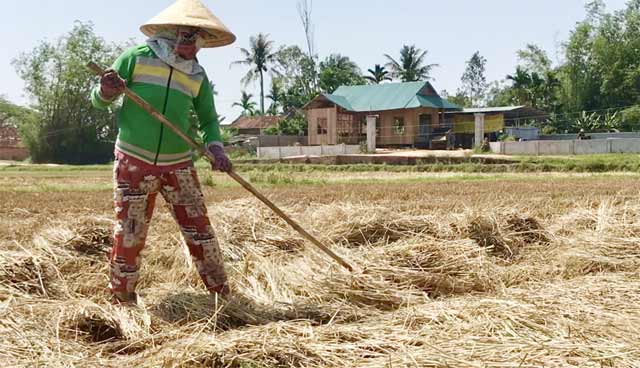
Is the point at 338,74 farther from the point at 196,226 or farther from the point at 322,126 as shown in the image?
the point at 196,226

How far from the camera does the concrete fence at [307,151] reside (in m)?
27.9

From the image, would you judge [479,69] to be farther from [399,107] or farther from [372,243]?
[372,243]

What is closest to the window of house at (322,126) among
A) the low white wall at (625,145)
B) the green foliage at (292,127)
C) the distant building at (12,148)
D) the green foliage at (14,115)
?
the green foliage at (292,127)

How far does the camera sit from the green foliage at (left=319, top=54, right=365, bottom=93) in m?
46.8

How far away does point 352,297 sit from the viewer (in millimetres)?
3309

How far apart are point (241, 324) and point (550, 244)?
8.95ft

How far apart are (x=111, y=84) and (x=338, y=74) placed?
154ft

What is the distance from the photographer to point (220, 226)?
481 cm

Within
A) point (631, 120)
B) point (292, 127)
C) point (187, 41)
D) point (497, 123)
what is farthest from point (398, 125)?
point (187, 41)

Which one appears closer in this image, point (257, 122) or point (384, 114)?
point (384, 114)

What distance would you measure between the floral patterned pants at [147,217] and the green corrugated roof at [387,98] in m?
29.7

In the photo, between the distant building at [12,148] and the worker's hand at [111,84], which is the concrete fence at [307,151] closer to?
the distant building at [12,148]

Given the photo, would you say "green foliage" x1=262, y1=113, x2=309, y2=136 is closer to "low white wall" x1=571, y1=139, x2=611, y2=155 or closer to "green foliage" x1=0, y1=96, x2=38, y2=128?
"green foliage" x1=0, y1=96, x2=38, y2=128

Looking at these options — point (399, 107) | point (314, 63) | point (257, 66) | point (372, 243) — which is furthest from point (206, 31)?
point (257, 66)
